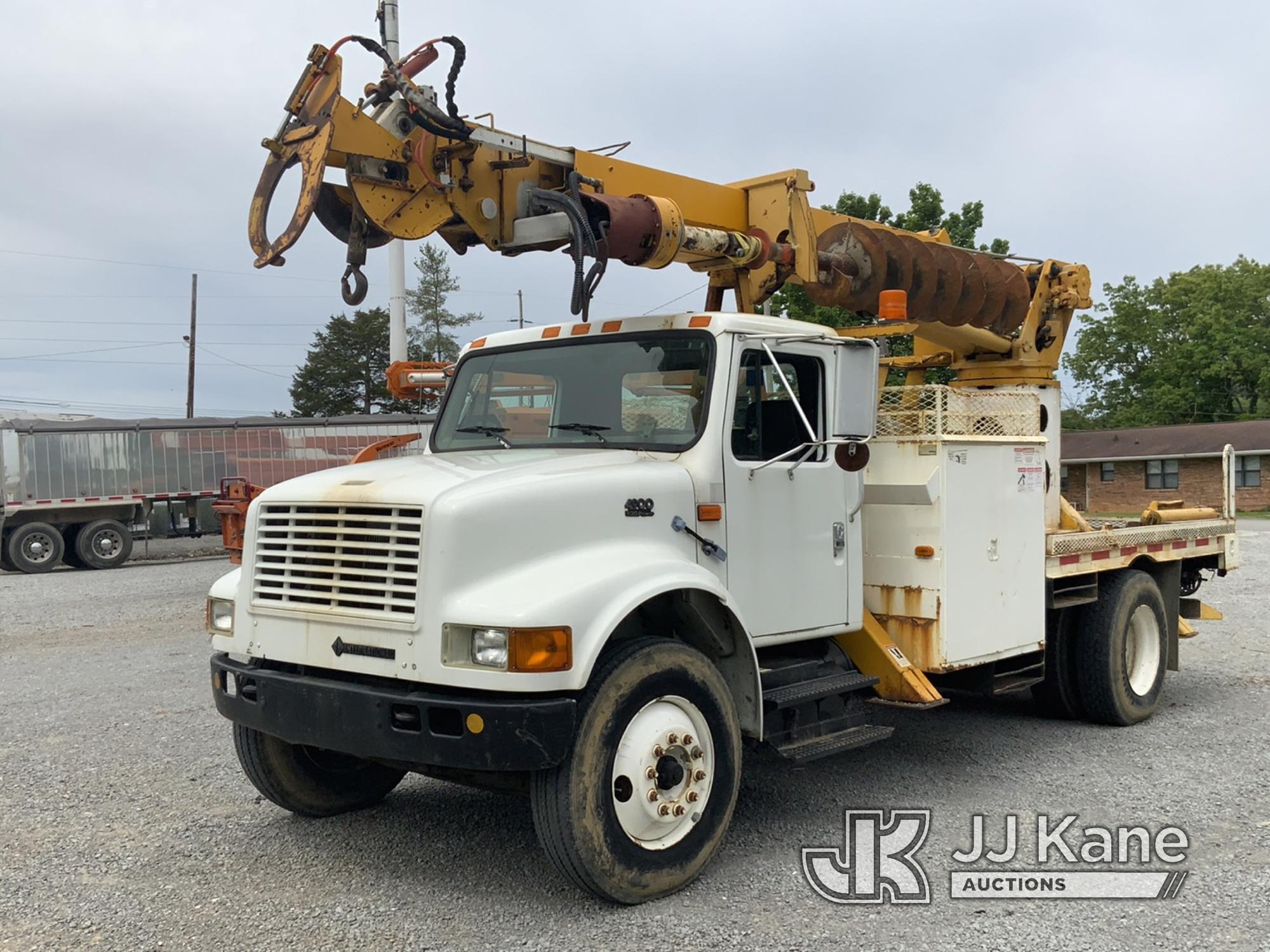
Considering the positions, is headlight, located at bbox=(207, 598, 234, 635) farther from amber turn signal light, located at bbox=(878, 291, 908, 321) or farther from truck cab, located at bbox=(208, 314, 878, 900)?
amber turn signal light, located at bbox=(878, 291, 908, 321)

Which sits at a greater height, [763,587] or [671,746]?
[763,587]

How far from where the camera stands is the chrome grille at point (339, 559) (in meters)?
4.38

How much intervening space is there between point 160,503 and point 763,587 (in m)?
22.9

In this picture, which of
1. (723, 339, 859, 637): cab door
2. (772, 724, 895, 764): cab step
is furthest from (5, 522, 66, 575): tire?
(772, 724, 895, 764): cab step

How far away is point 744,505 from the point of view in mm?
5203

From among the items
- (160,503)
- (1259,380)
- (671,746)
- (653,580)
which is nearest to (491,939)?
(671,746)

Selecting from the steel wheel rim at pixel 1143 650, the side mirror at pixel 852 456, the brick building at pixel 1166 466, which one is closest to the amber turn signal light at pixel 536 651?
the side mirror at pixel 852 456

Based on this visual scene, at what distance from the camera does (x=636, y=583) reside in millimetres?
4473

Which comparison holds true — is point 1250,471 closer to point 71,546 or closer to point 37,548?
point 71,546

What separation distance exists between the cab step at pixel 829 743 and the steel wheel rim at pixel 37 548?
2105cm

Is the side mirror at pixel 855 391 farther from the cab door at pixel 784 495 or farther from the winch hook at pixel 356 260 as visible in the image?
the winch hook at pixel 356 260

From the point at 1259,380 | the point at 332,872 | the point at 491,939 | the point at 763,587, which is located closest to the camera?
the point at 491,939

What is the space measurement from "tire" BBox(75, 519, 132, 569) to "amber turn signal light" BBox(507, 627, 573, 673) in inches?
844

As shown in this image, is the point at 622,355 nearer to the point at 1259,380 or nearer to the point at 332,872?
the point at 332,872
